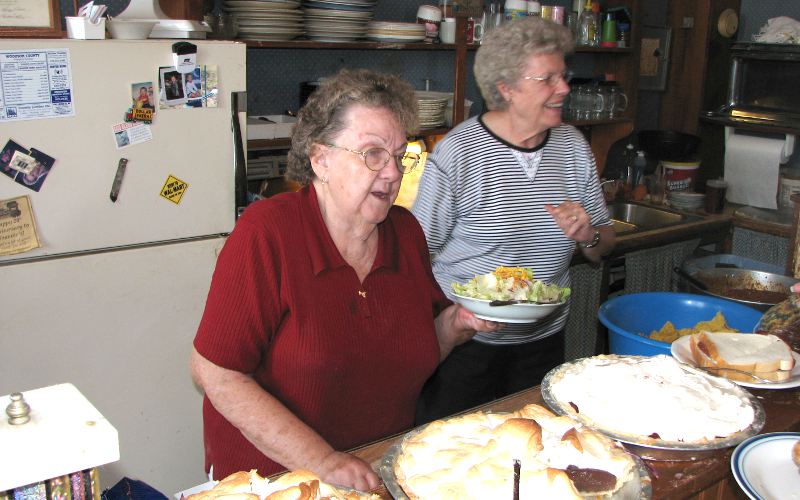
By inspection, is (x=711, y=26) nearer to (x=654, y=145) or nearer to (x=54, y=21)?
(x=654, y=145)

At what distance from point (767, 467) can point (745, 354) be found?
0.39 metres

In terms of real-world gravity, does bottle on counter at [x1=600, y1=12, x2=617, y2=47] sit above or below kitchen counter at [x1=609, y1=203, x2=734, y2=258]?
above

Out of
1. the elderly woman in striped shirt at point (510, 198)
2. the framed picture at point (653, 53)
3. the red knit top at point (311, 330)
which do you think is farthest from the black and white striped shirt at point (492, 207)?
the framed picture at point (653, 53)

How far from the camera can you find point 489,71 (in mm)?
2701

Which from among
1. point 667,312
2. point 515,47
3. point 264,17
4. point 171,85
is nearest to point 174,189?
point 171,85

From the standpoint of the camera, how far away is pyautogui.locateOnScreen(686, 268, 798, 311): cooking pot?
8.94ft

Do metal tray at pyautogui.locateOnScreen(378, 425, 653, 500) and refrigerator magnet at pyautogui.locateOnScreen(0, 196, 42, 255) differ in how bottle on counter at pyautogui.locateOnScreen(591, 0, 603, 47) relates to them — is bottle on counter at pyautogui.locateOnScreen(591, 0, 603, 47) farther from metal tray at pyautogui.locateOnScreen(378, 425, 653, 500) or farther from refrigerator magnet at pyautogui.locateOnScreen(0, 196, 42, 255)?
metal tray at pyautogui.locateOnScreen(378, 425, 653, 500)

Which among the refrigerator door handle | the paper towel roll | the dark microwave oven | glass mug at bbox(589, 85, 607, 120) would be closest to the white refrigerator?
the refrigerator door handle

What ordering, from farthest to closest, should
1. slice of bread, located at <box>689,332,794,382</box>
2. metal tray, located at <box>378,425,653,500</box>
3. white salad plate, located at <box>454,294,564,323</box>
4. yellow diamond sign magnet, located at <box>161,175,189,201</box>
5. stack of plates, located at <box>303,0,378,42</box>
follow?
stack of plates, located at <box>303,0,378,42</box>
yellow diamond sign magnet, located at <box>161,175,189,201</box>
white salad plate, located at <box>454,294,564,323</box>
slice of bread, located at <box>689,332,794,382</box>
metal tray, located at <box>378,425,653,500</box>

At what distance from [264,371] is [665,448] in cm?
83

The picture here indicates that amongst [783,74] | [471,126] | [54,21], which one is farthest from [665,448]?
[783,74]

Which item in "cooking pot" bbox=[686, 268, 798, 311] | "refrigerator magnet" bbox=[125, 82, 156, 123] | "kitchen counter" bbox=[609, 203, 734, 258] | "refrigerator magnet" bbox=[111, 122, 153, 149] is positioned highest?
"refrigerator magnet" bbox=[125, 82, 156, 123]

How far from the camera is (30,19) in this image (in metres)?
2.38

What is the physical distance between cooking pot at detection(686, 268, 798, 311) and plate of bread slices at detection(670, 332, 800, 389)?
0.83m
